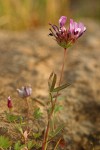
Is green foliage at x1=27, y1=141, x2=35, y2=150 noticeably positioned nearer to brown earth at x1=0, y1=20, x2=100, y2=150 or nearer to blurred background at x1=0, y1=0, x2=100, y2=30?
brown earth at x1=0, y1=20, x2=100, y2=150

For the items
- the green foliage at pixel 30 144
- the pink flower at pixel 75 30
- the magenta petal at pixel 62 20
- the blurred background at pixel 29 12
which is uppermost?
the blurred background at pixel 29 12

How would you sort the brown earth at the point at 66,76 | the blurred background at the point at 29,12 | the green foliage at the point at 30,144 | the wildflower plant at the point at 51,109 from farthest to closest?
1. the blurred background at the point at 29,12
2. the brown earth at the point at 66,76
3. the green foliage at the point at 30,144
4. the wildflower plant at the point at 51,109

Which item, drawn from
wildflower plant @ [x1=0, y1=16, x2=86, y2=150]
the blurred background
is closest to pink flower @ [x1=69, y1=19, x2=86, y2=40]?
wildflower plant @ [x1=0, y1=16, x2=86, y2=150]

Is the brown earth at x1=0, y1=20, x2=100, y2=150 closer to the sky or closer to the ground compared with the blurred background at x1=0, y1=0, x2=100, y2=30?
closer to the ground

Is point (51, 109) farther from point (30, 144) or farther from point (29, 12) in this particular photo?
point (29, 12)

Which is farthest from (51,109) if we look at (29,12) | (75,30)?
(29,12)

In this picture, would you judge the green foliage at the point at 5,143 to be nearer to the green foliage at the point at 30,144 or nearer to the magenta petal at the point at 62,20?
the green foliage at the point at 30,144

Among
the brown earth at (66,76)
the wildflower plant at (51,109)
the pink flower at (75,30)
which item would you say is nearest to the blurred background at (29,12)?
the brown earth at (66,76)

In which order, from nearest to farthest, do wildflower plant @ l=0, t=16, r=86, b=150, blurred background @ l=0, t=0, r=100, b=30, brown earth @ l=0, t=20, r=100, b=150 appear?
wildflower plant @ l=0, t=16, r=86, b=150, brown earth @ l=0, t=20, r=100, b=150, blurred background @ l=0, t=0, r=100, b=30

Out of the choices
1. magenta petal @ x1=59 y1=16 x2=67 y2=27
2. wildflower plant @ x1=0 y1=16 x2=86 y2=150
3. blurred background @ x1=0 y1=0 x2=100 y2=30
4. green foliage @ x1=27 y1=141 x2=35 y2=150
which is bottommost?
green foliage @ x1=27 y1=141 x2=35 y2=150
